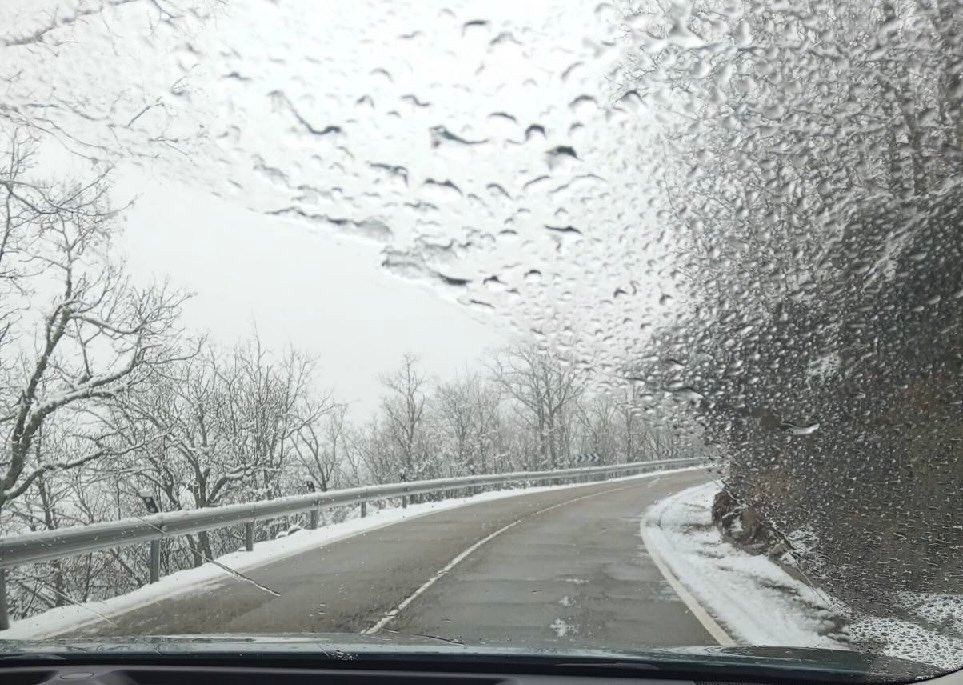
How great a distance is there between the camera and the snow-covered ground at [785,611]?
171 inches

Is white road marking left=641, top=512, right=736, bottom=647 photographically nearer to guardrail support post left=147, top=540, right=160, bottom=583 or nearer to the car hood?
the car hood

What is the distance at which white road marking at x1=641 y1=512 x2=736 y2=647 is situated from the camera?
552 cm

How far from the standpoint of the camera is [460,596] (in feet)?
24.4

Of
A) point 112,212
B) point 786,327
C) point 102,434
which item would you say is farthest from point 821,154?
point 102,434

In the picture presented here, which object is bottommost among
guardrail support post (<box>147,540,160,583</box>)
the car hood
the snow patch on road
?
the snow patch on road

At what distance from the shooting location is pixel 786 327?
19.1 ft

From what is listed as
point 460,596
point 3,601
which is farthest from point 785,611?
point 3,601

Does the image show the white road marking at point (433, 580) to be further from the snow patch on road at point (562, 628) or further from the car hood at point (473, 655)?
the car hood at point (473, 655)

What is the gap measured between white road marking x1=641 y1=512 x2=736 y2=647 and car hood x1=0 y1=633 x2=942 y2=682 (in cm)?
79

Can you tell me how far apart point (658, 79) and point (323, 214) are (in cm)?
309

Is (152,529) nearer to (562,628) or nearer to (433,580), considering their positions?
(433,580)

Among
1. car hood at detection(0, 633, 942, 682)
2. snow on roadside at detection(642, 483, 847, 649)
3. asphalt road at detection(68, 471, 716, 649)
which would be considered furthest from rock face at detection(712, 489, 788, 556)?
car hood at detection(0, 633, 942, 682)

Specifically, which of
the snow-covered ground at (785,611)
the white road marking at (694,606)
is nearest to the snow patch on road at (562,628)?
the white road marking at (694,606)

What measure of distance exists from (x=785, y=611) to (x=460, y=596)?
9.83 ft
